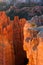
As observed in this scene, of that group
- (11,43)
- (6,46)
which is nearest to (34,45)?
(6,46)

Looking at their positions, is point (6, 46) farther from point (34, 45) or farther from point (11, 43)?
point (34, 45)

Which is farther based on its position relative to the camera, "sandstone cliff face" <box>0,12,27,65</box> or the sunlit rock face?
"sandstone cliff face" <box>0,12,27,65</box>

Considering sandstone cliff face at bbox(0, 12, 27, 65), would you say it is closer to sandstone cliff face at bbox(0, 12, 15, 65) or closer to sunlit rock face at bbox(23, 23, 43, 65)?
sandstone cliff face at bbox(0, 12, 15, 65)

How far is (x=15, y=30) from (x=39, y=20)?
0.40 meters

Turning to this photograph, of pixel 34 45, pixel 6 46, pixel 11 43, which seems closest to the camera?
pixel 34 45

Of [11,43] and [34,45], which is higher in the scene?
[34,45]

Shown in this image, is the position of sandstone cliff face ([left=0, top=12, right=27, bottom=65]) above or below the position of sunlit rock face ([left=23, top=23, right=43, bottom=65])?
below

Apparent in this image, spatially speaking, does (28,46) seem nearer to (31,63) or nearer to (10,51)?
(31,63)

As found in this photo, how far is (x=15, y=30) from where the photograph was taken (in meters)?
4.16

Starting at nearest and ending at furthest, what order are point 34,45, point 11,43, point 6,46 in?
point 34,45 → point 6,46 → point 11,43

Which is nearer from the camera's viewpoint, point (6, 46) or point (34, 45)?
point (34, 45)

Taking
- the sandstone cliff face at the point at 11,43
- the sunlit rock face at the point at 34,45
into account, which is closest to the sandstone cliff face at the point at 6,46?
the sandstone cliff face at the point at 11,43

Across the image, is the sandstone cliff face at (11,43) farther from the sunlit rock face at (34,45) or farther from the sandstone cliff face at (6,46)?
the sunlit rock face at (34,45)

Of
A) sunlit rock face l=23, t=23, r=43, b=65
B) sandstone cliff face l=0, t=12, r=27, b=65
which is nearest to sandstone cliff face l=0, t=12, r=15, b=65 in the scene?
sandstone cliff face l=0, t=12, r=27, b=65
